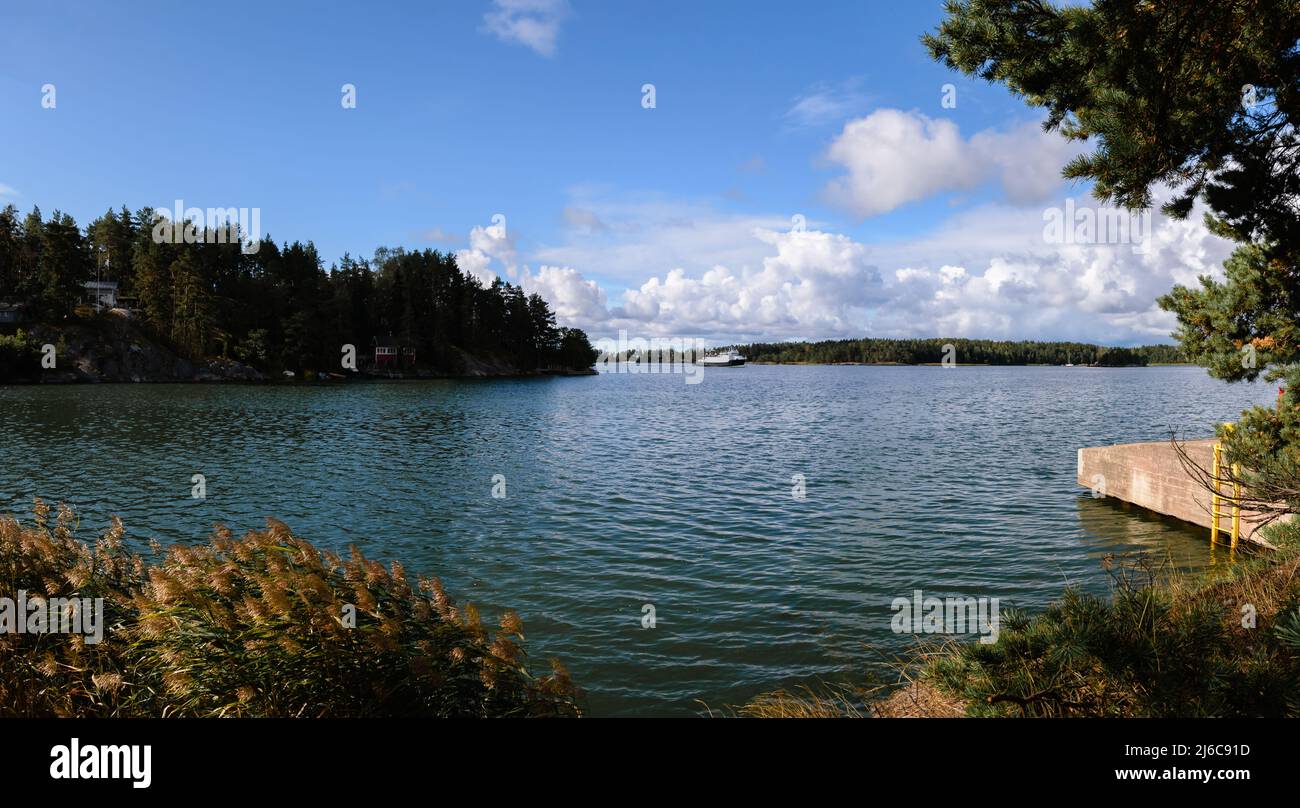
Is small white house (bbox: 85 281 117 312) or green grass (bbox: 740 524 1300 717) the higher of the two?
small white house (bbox: 85 281 117 312)

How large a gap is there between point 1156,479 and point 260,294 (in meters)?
142

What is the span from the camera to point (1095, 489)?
25000 mm

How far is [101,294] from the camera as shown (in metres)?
122

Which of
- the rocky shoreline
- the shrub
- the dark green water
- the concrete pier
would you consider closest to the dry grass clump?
the dark green water

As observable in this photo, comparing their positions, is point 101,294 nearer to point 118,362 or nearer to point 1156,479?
point 118,362

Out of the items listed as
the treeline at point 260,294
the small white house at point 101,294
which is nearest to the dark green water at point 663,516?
the treeline at point 260,294

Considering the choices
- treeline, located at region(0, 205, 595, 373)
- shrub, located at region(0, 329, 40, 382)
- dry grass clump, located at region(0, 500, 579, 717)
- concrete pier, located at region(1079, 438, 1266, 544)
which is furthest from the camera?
treeline, located at region(0, 205, 595, 373)

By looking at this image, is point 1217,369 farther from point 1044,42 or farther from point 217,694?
point 217,694

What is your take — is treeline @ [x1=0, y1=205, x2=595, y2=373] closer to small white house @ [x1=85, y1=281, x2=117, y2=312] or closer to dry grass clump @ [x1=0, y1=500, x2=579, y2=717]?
small white house @ [x1=85, y1=281, x2=117, y2=312]

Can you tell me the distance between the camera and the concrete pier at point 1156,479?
799 inches

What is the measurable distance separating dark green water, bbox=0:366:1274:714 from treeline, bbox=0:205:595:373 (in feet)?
242

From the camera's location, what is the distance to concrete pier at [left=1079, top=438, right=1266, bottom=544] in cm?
2030
